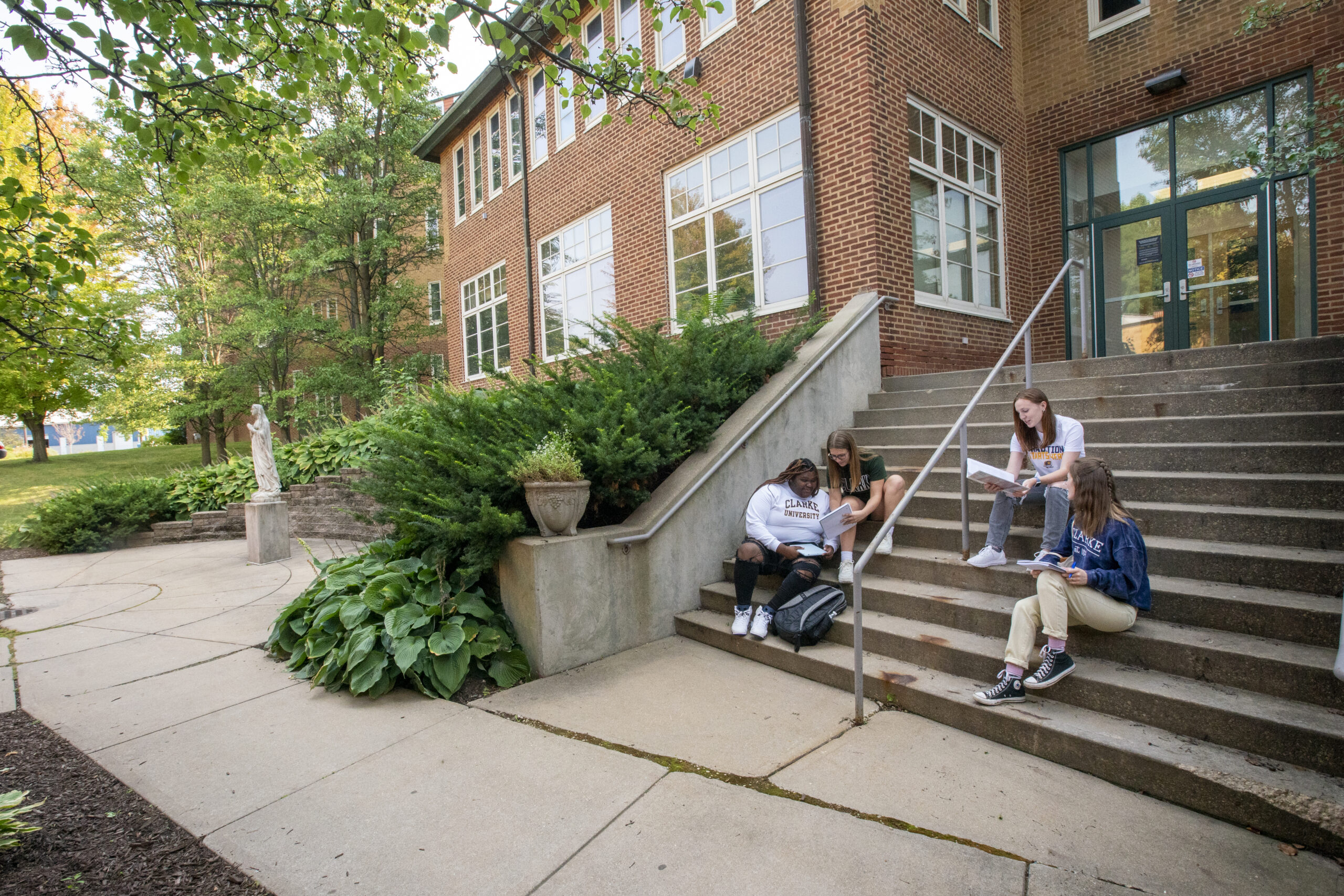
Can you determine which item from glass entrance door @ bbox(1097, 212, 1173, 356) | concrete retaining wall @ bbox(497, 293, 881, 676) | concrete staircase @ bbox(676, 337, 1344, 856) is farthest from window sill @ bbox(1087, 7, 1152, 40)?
concrete retaining wall @ bbox(497, 293, 881, 676)

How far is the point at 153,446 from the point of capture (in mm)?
31266

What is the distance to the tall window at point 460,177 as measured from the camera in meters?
17.0

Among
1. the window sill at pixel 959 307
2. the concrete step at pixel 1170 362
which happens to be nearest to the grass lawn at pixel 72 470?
the window sill at pixel 959 307

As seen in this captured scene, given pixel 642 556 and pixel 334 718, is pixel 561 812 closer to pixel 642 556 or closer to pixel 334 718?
pixel 334 718

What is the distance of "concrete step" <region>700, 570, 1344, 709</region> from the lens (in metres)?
2.97

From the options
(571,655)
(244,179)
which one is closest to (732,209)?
(571,655)

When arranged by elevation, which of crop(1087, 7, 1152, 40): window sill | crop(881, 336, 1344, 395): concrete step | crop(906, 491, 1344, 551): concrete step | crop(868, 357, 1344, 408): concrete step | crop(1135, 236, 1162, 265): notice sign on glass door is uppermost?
crop(1087, 7, 1152, 40): window sill

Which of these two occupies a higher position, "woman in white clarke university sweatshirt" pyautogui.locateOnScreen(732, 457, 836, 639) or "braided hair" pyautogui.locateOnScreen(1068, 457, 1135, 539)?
"braided hair" pyautogui.locateOnScreen(1068, 457, 1135, 539)

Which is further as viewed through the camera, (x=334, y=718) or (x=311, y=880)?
(x=334, y=718)

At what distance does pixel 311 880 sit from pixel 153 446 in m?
36.4

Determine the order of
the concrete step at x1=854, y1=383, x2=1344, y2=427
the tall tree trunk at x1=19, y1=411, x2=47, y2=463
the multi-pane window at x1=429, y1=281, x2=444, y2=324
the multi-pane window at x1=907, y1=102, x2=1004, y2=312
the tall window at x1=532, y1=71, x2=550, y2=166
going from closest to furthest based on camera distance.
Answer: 1. the concrete step at x1=854, y1=383, x2=1344, y2=427
2. the multi-pane window at x1=907, y1=102, x2=1004, y2=312
3. the tall window at x1=532, y1=71, x2=550, y2=166
4. the multi-pane window at x1=429, y1=281, x2=444, y2=324
5. the tall tree trunk at x1=19, y1=411, x2=47, y2=463

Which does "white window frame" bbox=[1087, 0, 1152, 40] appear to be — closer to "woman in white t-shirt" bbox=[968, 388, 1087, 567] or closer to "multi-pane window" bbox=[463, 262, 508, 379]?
"woman in white t-shirt" bbox=[968, 388, 1087, 567]

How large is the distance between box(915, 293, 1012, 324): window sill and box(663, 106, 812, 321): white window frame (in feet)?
4.65

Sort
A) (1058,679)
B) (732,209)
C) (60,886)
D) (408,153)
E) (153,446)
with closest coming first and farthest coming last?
(60,886)
(1058,679)
(732,209)
(408,153)
(153,446)
